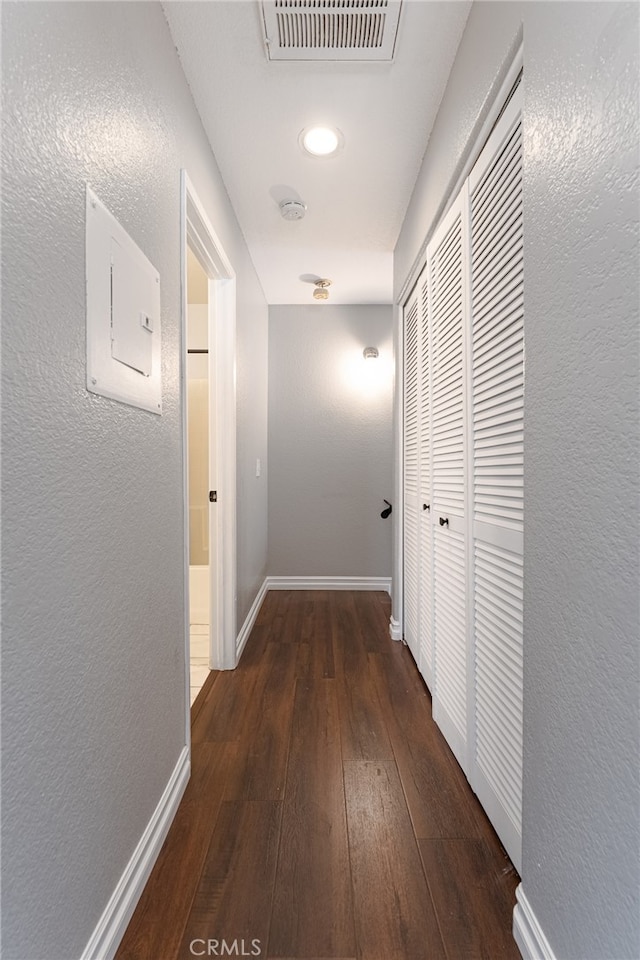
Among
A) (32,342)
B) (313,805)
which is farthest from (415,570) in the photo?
(32,342)

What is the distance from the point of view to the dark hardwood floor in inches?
40.9

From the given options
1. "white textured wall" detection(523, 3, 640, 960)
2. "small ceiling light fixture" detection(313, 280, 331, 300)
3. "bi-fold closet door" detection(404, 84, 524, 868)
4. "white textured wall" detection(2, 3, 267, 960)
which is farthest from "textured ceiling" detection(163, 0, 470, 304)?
"white textured wall" detection(523, 3, 640, 960)

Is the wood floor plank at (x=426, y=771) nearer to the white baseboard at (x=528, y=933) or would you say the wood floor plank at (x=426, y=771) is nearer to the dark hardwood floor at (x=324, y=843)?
the dark hardwood floor at (x=324, y=843)

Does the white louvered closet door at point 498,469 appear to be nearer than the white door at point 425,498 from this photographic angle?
Yes

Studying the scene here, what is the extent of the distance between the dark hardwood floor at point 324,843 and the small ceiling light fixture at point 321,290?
2726 mm

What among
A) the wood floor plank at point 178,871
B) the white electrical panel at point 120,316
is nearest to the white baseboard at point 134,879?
the wood floor plank at point 178,871

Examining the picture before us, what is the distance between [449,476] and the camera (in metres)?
1.79

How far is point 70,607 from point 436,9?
1865 millimetres

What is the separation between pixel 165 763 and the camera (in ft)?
4.50

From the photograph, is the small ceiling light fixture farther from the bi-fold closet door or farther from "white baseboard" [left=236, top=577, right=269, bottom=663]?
"white baseboard" [left=236, top=577, right=269, bottom=663]

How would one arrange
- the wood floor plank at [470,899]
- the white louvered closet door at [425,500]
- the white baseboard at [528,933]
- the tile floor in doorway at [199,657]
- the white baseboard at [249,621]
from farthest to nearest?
1. the white baseboard at [249,621]
2. the tile floor in doorway at [199,657]
3. the white louvered closet door at [425,500]
4. the wood floor plank at [470,899]
5. the white baseboard at [528,933]

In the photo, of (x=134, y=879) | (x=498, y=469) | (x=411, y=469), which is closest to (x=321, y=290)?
(x=411, y=469)

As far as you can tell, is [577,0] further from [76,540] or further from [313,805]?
[313,805]

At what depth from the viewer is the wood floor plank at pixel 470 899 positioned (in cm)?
102
